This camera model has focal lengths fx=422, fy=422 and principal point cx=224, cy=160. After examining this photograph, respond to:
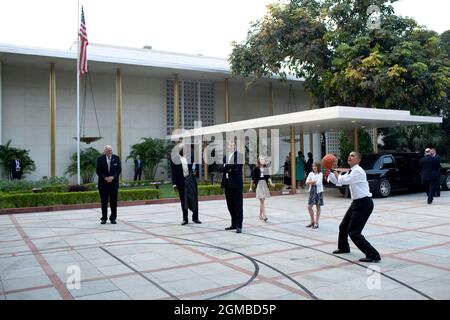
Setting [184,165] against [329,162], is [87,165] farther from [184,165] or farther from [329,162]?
[329,162]

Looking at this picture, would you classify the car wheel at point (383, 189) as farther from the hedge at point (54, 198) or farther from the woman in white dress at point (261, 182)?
the hedge at point (54, 198)

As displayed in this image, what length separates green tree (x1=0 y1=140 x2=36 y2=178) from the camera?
65.9 ft

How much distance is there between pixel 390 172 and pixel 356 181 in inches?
384

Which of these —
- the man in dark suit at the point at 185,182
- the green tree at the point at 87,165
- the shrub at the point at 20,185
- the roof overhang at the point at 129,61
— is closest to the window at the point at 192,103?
the roof overhang at the point at 129,61

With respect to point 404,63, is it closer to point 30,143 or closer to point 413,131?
point 413,131

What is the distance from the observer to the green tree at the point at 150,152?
23.4 meters

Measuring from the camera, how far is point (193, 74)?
2486 centimetres

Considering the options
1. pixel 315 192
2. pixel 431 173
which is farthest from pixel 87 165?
pixel 431 173

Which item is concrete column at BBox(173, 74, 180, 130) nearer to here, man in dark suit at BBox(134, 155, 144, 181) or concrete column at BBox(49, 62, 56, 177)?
man in dark suit at BBox(134, 155, 144, 181)

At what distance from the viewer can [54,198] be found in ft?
43.3

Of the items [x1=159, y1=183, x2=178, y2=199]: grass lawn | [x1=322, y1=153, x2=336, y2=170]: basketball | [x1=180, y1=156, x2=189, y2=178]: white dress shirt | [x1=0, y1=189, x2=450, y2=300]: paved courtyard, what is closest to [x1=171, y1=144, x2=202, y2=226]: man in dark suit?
[x1=180, y1=156, x2=189, y2=178]: white dress shirt

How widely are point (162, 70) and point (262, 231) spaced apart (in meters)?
16.8

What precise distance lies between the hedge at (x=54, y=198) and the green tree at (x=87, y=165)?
26.8ft
